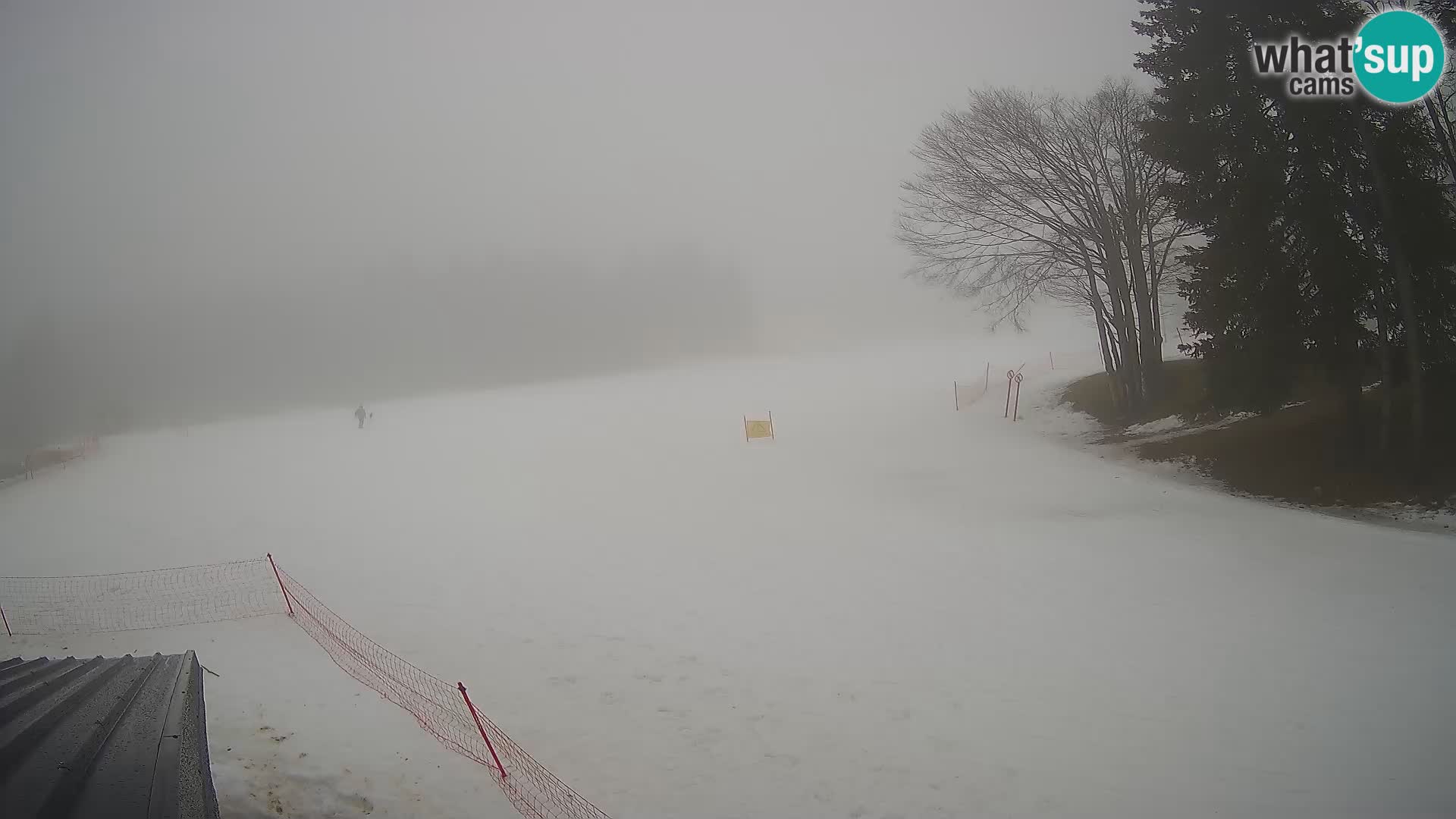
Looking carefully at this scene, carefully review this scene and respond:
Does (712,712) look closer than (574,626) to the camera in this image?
Yes

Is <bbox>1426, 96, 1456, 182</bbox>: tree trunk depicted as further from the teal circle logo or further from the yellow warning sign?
the yellow warning sign

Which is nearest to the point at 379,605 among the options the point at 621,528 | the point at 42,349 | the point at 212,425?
the point at 621,528

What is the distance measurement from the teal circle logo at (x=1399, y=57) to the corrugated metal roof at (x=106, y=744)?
18.5 m

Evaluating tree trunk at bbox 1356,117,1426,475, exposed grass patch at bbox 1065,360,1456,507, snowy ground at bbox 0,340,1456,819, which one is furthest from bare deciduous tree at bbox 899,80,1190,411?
tree trunk at bbox 1356,117,1426,475

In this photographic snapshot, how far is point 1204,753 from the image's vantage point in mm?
5977

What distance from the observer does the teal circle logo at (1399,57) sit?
429 inches

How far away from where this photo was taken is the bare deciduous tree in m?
17.5

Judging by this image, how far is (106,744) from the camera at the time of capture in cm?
341

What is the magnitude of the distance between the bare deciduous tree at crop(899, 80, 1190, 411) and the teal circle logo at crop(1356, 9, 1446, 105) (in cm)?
494

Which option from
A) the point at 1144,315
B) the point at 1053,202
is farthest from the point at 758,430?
the point at 1144,315

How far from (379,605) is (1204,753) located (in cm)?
1205

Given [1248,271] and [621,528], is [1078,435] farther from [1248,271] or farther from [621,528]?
[621,528]

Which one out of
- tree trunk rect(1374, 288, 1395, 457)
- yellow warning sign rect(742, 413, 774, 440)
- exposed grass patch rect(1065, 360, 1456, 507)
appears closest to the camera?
exposed grass patch rect(1065, 360, 1456, 507)

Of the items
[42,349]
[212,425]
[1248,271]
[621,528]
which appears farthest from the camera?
[212,425]
